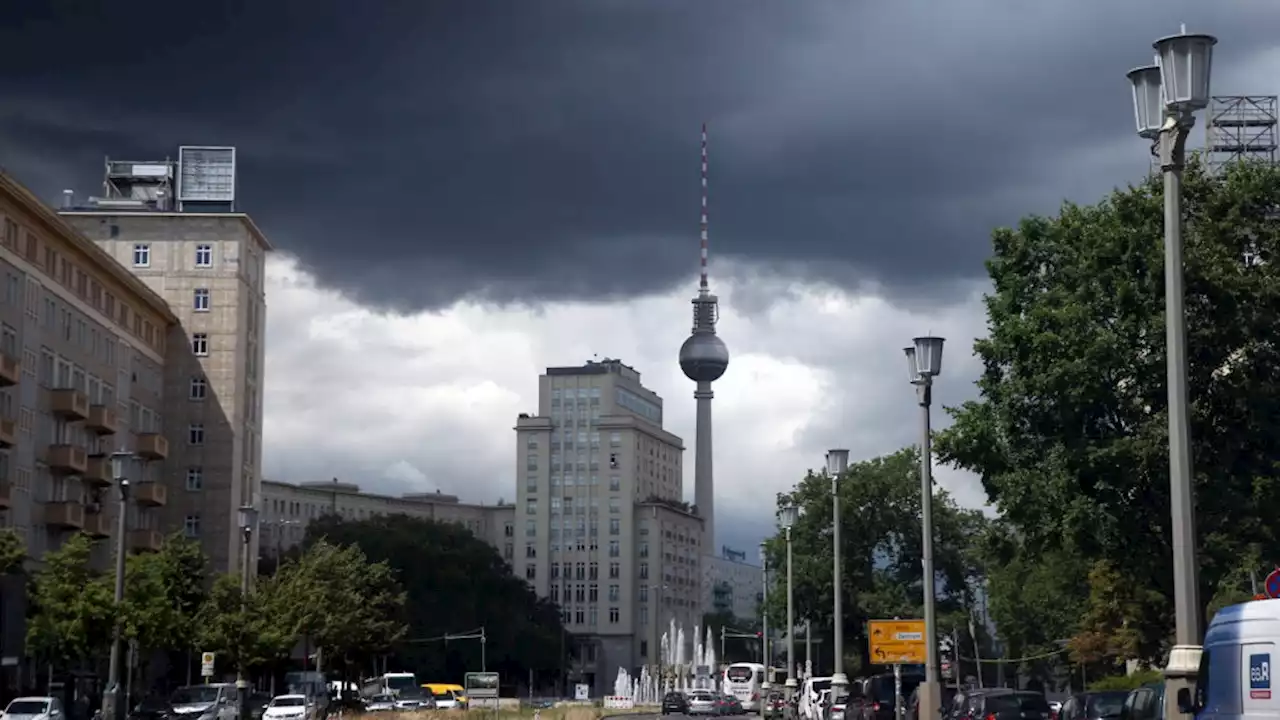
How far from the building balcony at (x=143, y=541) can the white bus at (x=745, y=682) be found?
34.3 meters

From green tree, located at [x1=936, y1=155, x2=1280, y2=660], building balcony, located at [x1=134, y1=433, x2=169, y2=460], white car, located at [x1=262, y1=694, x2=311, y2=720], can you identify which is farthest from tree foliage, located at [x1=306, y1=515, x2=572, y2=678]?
green tree, located at [x1=936, y1=155, x2=1280, y2=660]

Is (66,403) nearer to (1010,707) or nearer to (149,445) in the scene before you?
(149,445)

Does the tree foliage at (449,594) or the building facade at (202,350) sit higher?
the building facade at (202,350)

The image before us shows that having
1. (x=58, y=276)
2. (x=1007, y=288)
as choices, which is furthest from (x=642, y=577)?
(x=1007, y=288)

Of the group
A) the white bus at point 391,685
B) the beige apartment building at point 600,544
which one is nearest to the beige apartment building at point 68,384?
the white bus at point 391,685

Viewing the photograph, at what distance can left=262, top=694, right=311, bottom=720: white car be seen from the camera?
61625mm

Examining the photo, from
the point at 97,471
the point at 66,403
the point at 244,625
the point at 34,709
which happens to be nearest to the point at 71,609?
the point at 34,709

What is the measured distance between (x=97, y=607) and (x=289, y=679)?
3614 cm

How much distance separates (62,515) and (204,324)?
2665 cm

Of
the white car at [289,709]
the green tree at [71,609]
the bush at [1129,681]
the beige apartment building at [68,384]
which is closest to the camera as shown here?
the green tree at [71,609]

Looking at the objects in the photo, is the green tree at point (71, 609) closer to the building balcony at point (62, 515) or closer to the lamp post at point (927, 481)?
the building balcony at point (62, 515)

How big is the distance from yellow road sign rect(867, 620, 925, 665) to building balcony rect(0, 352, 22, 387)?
43.4m

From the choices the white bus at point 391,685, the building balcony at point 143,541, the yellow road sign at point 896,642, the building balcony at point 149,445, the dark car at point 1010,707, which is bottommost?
the white bus at point 391,685

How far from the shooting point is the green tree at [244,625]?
2687 inches
